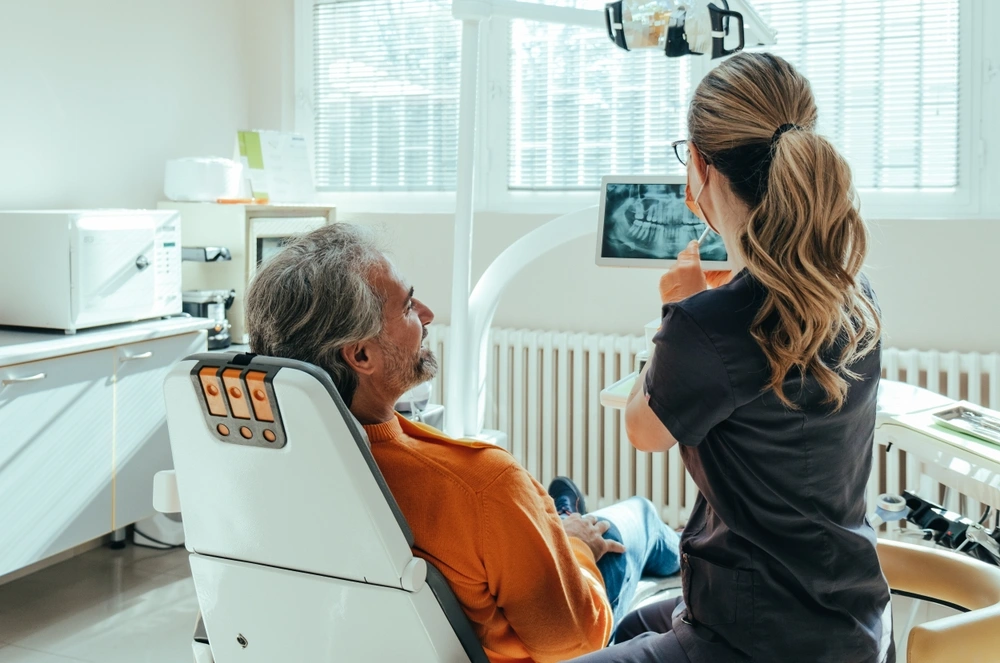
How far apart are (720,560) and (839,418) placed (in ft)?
0.80

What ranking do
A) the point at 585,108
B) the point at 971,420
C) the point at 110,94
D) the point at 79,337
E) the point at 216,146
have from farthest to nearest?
the point at 216,146
the point at 585,108
the point at 110,94
the point at 79,337
the point at 971,420

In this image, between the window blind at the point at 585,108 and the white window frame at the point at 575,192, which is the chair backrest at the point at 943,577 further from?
the window blind at the point at 585,108

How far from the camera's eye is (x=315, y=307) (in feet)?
4.79

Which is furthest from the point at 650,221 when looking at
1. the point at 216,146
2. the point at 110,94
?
the point at 216,146

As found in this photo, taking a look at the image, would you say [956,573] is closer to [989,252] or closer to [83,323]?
[989,252]

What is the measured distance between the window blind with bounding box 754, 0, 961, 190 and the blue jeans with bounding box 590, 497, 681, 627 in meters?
1.82

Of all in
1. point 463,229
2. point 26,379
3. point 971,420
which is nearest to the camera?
point 971,420

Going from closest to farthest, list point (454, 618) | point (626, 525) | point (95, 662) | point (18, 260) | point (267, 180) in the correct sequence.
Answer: point (454, 618) < point (626, 525) < point (95, 662) < point (18, 260) < point (267, 180)

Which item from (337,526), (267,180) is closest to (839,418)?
(337,526)

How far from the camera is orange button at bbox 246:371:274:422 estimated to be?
1263mm

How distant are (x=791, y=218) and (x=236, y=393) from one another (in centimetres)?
74

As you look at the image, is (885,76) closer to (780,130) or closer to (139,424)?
(780,130)

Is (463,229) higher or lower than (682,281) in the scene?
higher

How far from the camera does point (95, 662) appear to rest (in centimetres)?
264
